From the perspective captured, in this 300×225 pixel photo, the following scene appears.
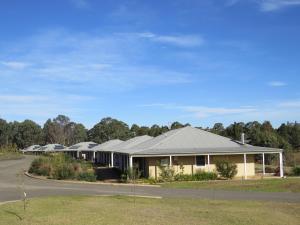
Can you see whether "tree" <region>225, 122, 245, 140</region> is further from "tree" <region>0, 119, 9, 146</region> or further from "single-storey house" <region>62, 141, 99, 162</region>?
"tree" <region>0, 119, 9, 146</region>

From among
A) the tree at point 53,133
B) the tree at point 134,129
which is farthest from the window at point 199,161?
the tree at point 53,133

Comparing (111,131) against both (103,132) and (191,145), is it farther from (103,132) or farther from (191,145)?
(191,145)

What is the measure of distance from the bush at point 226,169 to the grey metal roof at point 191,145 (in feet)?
3.90

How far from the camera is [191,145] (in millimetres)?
40000

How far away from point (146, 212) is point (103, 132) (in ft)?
344

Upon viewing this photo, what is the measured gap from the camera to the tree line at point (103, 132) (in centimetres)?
7712

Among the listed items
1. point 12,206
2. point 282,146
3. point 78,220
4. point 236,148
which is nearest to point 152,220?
point 78,220

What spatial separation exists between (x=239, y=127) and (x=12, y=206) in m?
63.3

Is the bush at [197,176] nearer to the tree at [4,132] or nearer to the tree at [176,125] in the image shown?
the tree at [176,125]

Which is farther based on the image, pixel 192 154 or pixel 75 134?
pixel 75 134

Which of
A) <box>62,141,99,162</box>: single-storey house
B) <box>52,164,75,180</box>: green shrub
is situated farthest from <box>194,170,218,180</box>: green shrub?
<box>62,141,99,162</box>: single-storey house

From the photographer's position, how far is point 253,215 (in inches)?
627

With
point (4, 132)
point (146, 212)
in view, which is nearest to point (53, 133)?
point (4, 132)

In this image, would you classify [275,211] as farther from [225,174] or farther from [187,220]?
[225,174]
